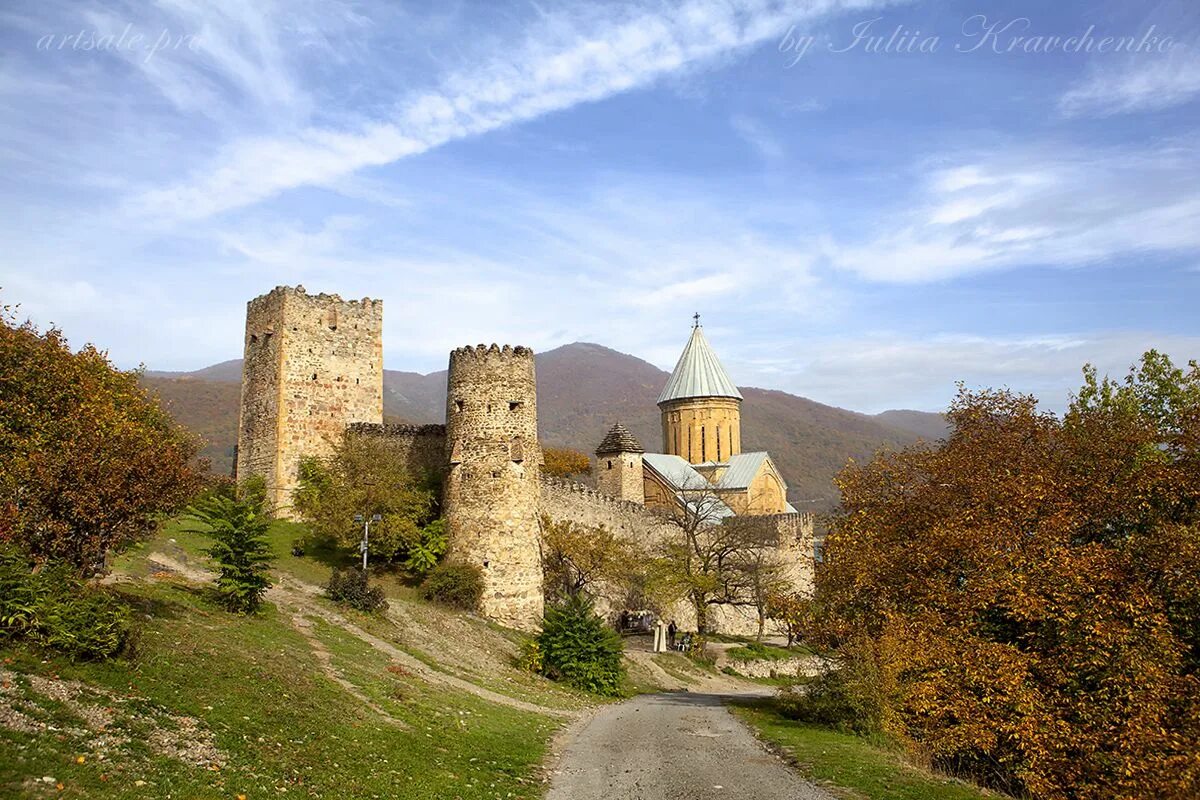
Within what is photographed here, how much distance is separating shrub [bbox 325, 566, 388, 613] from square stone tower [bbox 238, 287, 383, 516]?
8.79 m

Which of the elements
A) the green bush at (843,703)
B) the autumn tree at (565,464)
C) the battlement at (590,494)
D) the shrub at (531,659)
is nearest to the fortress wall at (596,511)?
the battlement at (590,494)

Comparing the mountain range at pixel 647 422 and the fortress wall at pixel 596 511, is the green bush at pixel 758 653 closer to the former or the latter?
the fortress wall at pixel 596 511

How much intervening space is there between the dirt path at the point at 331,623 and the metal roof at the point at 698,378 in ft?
131

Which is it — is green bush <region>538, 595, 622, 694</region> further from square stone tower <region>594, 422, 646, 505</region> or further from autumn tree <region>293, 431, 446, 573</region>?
square stone tower <region>594, 422, 646, 505</region>

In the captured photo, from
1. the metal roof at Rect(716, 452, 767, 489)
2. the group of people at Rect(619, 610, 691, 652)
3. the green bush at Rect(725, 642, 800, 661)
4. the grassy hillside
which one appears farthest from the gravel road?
the metal roof at Rect(716, 452, 767, 489)

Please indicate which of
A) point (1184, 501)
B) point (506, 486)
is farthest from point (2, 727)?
point (1184, 501)

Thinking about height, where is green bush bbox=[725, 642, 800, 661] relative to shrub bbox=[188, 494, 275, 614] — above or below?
below

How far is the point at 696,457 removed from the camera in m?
61.8

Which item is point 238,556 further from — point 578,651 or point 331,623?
point 578,651

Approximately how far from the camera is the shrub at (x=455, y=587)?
2625 centimetres

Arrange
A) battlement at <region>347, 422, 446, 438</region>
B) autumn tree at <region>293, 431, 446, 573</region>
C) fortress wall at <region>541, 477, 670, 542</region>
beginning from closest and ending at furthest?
autumn tree at <region>293, 431, 446, 573</region> < battlement at <region>347, 422, 446, 438</region> < fortress wall at <region>541, 477, 670, 542</region>

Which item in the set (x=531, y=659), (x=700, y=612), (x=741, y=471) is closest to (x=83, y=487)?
(x=531, y=659)

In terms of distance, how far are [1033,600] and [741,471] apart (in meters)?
41.0

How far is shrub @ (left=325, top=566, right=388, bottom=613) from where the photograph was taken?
2347cm
